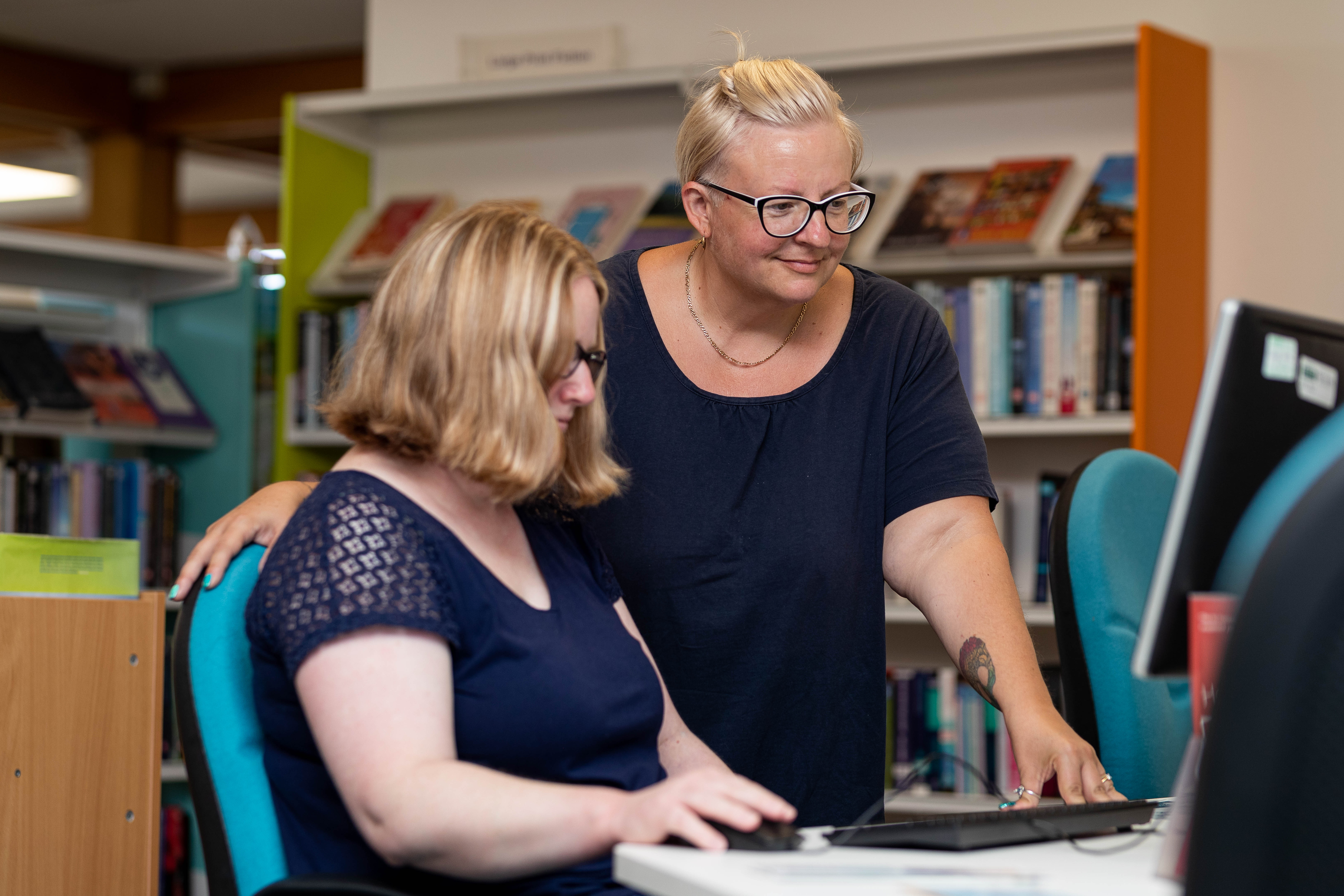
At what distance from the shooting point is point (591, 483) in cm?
138

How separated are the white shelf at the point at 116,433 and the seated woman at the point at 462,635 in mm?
2251

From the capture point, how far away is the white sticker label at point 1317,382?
35.5 inches

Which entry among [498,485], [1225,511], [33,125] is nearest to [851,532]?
[498,485]

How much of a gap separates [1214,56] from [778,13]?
3.71 feet

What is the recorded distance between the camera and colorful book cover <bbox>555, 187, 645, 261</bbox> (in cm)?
336

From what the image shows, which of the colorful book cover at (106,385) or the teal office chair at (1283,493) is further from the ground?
the colorful book cover at (106,385)

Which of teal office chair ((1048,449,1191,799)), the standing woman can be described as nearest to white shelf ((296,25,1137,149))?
the standing woman

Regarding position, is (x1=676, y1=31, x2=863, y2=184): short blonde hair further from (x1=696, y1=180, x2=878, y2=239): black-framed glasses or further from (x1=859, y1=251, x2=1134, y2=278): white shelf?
(x1=859, y1=251, x2=1134, y2=278): white shelf

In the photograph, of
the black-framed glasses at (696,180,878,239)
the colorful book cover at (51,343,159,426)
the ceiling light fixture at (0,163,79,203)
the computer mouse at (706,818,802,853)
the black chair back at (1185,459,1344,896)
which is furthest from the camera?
the ceiling light fixture at (0,163,79,203)

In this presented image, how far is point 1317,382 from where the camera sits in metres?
0.92

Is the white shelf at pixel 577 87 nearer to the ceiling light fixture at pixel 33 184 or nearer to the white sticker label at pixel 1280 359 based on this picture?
the white sticker label at pixel 1280 359

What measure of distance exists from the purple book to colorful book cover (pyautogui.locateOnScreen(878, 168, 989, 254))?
1.85m

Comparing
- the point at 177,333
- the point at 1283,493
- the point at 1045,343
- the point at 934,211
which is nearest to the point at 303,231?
the point at 177,333

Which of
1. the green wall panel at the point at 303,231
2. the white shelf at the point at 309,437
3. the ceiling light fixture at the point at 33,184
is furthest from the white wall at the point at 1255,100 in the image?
the ceiling light fixture at the point at 33,184
